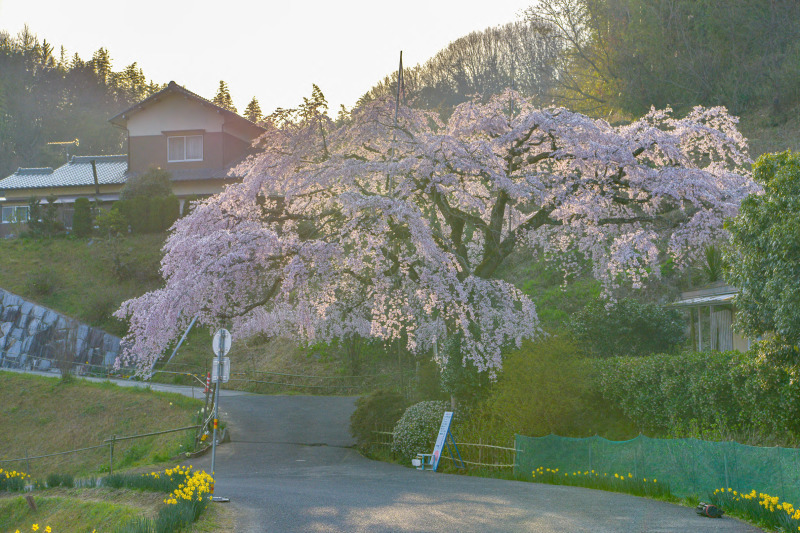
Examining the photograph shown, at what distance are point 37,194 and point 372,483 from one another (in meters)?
45.7

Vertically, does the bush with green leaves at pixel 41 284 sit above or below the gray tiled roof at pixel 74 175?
below

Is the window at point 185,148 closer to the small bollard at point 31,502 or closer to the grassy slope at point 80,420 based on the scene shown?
the grassy slope at point 80,420

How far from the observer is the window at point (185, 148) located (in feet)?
160

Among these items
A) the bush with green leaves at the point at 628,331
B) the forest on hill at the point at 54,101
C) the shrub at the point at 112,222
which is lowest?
the bush with green leaves at the point at 628,331

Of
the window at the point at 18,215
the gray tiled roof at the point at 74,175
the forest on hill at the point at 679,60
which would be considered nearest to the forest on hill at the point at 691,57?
the forest on hill at the point at 679,60

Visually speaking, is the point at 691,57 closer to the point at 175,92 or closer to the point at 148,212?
the point at 175,92

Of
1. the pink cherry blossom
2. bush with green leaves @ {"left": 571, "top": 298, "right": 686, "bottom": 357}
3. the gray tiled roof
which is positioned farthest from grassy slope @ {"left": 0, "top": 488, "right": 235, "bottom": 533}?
the gray tiled roof

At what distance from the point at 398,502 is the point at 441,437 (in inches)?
215

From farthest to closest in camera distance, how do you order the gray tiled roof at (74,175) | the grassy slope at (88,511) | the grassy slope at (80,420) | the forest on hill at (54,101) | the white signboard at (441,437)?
the forest on hill at (54,101), the gray tiled roof at (74,175), the grassy slope at (80,420), the white signboard at (441,437), the grassy slope at (88,511)

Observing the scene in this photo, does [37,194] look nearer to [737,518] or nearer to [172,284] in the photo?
[172,284]

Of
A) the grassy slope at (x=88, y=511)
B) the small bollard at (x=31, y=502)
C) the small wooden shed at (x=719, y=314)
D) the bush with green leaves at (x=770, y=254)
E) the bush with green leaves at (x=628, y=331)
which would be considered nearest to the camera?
the grassy slope at (x=88, y=511)

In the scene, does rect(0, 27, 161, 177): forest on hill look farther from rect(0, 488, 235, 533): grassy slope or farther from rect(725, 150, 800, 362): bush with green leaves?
rect(725, 150, 800, 362): bush with green leaves

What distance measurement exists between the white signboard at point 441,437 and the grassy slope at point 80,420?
9455 mm

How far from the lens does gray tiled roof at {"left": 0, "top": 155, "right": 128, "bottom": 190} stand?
51781 millimetres
